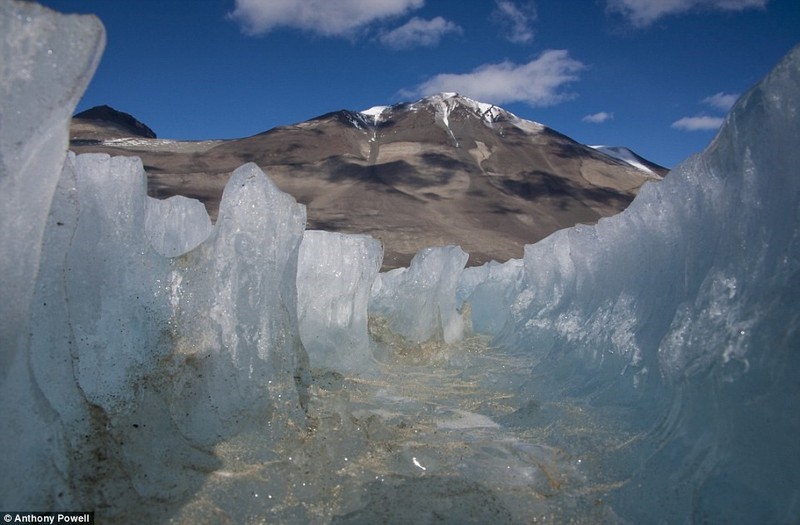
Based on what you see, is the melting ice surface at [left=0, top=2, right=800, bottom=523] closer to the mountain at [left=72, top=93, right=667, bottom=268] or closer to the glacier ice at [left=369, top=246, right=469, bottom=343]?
the glacier ice at [left=369, top=246, right=469, bottom=343]

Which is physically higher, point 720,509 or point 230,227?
point 230,227

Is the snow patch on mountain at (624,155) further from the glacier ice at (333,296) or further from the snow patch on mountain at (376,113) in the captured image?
the glacier ice at (333,296)

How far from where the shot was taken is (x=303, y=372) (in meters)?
4.61

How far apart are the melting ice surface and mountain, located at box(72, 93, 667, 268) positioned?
78.2ft

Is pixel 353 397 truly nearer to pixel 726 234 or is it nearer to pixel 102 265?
pixel 102 265

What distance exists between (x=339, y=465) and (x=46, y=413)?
4.83 feet

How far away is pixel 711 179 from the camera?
353 centimetres

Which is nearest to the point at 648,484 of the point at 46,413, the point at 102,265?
the point at 46,413

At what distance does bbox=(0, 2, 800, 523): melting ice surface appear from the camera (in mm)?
2297

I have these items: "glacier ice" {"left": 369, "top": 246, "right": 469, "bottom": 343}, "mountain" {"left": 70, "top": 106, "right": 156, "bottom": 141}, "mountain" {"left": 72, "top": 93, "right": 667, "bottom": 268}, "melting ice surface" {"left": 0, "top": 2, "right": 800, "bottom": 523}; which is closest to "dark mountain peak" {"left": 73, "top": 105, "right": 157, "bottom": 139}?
Result: "mountain" {"left": 70, "top": 106, "right": 156, "bottom": 141}

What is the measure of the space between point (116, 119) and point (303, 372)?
203 feet

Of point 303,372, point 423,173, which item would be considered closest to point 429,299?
point 303,372

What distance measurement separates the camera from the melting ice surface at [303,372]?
230 cm

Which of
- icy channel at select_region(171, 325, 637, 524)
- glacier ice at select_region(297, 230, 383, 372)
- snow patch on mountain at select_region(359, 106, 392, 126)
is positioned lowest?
icy channel at select_region(171, 325, 637, 524)
